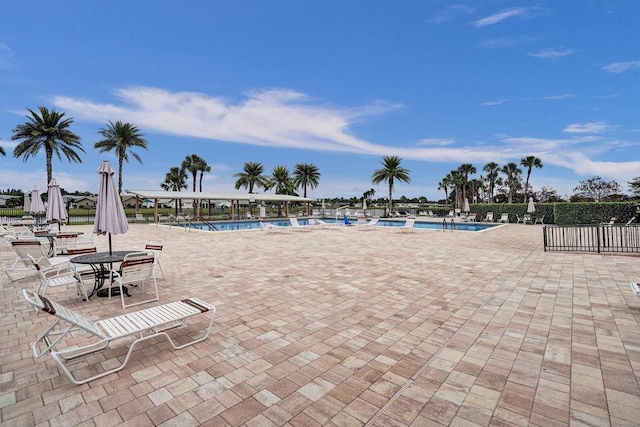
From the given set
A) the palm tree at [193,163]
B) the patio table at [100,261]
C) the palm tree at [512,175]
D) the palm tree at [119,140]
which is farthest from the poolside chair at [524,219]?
the palm tree at [193,163]

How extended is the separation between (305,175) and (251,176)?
852cm

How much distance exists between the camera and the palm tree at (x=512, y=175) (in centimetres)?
5271

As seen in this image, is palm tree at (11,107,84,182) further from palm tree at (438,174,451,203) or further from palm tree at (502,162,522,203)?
palm tree at (438,174,451,203)

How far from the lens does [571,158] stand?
36125 mm

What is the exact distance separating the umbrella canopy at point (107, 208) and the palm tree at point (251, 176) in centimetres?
3796

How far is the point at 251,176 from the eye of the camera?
4284 cm

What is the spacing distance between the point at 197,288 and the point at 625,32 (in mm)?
26331

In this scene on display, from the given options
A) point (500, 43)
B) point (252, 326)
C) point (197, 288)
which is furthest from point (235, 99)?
point (252, 326)

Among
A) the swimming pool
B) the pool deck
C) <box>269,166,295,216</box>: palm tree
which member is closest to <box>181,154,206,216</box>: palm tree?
<box>269,166,295,216</box>: palm tree

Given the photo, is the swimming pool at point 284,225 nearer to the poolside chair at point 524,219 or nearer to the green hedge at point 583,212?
the poolside chair at point 524,219

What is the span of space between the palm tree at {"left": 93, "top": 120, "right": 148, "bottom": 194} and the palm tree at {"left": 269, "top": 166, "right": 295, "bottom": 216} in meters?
17.6

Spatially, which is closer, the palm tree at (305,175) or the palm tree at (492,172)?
the palm tree at (305,175)

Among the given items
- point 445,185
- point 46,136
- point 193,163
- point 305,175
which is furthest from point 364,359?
point 445,185

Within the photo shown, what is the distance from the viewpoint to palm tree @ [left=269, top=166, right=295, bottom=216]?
1752 inches
